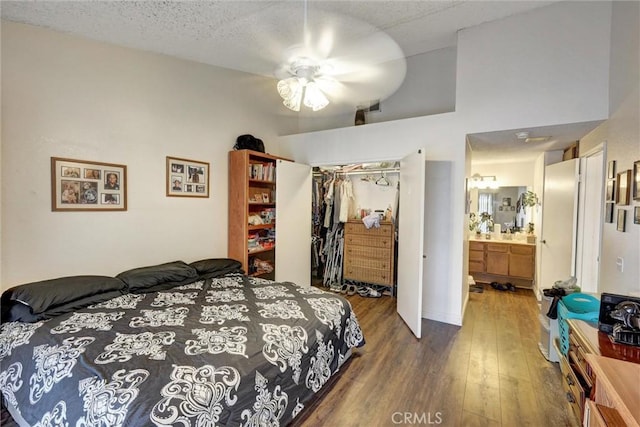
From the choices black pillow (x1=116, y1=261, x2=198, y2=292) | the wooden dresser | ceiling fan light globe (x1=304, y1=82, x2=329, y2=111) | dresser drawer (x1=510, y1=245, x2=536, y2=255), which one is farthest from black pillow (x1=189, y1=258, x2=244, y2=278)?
dresser drawer (x1=510, y1=245, x2=536, y2=255)

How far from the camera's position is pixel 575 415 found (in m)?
1.77

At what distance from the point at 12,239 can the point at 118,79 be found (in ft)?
5.22

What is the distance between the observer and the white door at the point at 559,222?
124 inches

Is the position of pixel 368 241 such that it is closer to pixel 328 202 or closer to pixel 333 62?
pixel 328 202

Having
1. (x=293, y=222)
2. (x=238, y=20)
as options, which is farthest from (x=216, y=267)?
(x=238, y=20)

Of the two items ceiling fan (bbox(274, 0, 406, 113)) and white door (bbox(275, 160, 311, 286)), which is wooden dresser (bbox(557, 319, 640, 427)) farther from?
white door (bbox(275, 160, 311, 286))

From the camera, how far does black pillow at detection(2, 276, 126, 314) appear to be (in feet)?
6.33

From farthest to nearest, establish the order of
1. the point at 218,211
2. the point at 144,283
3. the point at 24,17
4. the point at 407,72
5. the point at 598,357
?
the point at 407,72 < the point at 218,211 < the point at 144,283 < the point at 24,17 < the point at 598,357

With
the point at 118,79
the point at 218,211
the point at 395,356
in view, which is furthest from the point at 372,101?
the point at 395,356

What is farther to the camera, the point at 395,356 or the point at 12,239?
the point at 395,356

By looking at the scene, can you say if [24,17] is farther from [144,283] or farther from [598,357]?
[598,357]

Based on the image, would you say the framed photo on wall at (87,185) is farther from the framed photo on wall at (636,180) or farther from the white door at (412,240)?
the framed photo on wall at (636,180)

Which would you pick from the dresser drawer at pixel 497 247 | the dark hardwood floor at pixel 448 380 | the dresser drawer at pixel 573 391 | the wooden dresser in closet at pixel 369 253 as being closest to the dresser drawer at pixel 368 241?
the wooden dresser in closet at pixel 369 253

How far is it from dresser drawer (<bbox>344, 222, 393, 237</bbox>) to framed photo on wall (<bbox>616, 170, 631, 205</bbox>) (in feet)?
8.38
